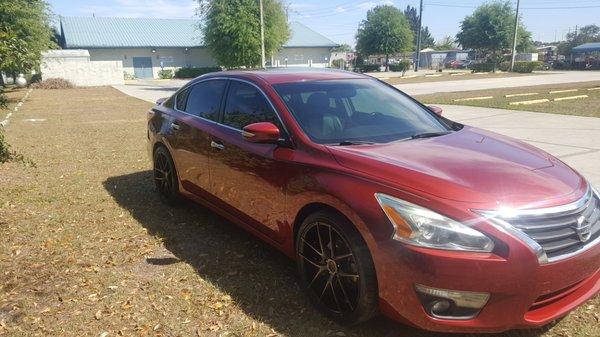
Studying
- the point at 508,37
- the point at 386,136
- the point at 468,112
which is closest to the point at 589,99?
the point at 468,112

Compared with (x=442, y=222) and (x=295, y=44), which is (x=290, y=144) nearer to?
(x=442, y=222)

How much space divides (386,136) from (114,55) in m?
55.4

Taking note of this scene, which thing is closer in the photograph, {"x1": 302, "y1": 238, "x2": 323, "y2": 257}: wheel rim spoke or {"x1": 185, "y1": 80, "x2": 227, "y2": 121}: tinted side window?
{"x1": 302, "y1": 238, "x2": 323, "y2": 257}: wheel rim spoke

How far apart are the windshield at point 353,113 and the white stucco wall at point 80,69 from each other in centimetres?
4028

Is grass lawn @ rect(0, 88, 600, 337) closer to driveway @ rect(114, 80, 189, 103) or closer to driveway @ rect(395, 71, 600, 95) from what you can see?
driveway @ rect(114, 80, 189, 103)

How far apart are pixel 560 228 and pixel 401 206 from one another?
848 millimetres

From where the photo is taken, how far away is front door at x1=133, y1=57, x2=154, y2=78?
178 ft

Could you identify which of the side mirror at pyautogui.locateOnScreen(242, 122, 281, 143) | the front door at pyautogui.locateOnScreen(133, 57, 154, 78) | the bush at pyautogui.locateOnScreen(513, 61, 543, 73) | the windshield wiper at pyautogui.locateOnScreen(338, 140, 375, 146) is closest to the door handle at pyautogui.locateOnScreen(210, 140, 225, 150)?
the side mirror at pyautogui.locateOnScreen(242, 122, 281, 143)

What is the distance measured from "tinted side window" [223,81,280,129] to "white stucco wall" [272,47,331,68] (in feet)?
188

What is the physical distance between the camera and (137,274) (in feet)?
13.0

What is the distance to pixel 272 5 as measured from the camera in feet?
108

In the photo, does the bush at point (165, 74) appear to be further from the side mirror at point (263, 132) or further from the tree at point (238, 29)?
the side mirror at point (263, 132)

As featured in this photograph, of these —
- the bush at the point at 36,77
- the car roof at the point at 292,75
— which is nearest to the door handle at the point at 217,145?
the car roof at the point at 292,75

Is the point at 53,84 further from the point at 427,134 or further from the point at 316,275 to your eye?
the point at 316,275
